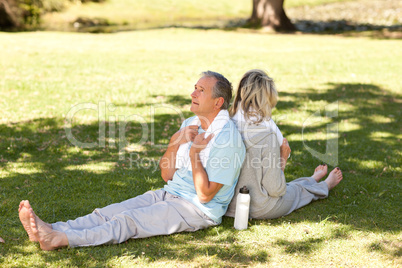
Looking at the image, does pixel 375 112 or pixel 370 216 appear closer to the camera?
pixel 370 216

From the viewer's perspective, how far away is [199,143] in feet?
14.1

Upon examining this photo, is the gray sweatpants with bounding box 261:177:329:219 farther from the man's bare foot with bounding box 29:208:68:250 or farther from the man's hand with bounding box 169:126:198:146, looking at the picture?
the man's bare foot with bounding box 29:208:68:250

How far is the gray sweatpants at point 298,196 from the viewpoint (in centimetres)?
470

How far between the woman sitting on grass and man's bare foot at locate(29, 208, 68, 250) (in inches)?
63.2

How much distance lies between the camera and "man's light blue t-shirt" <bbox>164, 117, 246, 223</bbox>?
13.7 ft

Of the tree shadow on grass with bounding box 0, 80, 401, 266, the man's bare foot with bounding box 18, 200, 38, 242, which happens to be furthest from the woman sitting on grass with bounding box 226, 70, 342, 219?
the man's bare foot with bounding box 18, 200, 38, 242

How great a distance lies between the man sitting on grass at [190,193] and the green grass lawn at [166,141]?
4.9 inches

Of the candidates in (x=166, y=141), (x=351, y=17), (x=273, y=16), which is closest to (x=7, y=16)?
(x=273, y=16)

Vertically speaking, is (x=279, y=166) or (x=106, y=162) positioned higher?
(x=279, y=166)

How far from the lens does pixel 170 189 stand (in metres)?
4.53

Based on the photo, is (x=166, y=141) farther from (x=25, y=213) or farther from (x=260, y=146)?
(x=25, y=213)

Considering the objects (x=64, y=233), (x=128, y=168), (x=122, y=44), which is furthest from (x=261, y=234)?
(x=122, y=44)

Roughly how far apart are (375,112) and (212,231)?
19.9ft

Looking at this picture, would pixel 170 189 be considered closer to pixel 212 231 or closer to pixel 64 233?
pixel 212 231
